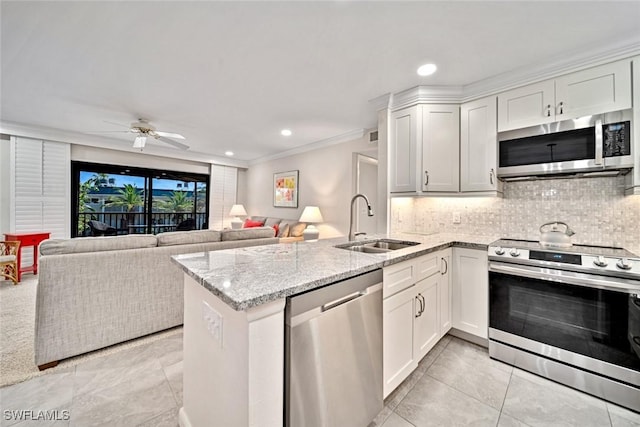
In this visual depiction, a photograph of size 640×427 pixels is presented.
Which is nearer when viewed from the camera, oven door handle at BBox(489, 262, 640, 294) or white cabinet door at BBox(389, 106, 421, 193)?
oven door handle at BBox(489, 262, 640, 294)

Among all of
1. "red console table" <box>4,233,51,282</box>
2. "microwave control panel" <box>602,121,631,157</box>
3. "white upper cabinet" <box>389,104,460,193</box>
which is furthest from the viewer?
"red console table" <box>4,233,51,282</box>

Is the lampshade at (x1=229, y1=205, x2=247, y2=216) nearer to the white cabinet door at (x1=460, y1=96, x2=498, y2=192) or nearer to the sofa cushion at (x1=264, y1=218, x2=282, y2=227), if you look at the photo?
the sofa cushion at (x1=264, y1=218, x2=282, y2=227)

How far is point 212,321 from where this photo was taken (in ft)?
3.58

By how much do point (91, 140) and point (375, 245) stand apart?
18.7ft

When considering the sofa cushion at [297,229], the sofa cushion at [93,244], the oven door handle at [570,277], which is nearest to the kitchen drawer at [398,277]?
the oven door handle at [570,277]

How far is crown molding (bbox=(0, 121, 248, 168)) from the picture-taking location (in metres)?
4.09

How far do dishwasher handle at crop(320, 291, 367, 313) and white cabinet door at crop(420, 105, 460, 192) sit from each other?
174 centimetres

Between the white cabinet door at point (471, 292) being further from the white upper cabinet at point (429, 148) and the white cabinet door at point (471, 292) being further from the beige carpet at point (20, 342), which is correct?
the beige carpet at point (20, 342)

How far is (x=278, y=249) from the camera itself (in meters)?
1.79

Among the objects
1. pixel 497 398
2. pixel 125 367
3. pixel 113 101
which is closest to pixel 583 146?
pixel 497 398

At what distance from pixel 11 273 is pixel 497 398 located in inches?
238

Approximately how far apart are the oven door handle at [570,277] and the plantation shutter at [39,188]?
6.60 meters

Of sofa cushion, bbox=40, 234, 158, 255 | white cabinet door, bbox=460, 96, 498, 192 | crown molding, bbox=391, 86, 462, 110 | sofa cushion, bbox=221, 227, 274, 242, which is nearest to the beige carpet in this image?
sofa cushion, bbox=40, 234, 158, 255

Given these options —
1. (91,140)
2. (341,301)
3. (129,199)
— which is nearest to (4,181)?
(91,140)
